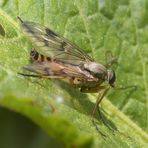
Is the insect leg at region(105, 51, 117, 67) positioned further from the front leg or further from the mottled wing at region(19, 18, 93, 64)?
the front leg

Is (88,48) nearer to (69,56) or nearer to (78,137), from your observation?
(69,56)

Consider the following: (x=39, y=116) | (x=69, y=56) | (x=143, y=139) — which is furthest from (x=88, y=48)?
(x=39, y=116)

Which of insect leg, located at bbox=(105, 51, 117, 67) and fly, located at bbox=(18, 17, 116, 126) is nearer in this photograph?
fly, located at bbox=(18, 17, 116, 126)

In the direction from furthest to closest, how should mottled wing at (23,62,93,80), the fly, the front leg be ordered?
the front leg → the fly → mottled wing at (23,62,93,80)

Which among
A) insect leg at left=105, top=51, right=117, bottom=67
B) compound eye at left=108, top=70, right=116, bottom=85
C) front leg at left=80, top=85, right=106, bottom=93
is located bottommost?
front leg at left=80, top=85, right=106, bottom=93

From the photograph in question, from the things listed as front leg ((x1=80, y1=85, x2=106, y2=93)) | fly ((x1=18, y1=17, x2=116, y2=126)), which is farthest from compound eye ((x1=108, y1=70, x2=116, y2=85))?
front leg ((x1=80, y1=85, x2=106, y2=93))

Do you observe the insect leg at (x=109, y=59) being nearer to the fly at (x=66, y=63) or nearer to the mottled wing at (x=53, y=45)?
the fly at (x=66, y=63)

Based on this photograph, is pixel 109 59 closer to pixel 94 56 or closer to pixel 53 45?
pixel 94 56

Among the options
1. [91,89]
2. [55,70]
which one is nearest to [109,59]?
[91,89]

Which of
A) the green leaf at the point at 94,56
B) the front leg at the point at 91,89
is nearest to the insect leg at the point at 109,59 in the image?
the green leaf at the point at 94,56
